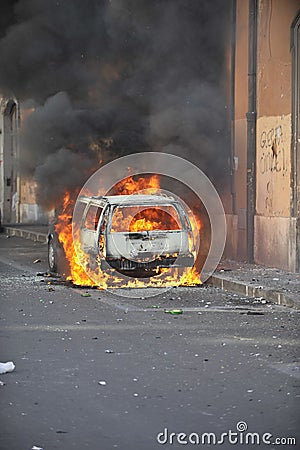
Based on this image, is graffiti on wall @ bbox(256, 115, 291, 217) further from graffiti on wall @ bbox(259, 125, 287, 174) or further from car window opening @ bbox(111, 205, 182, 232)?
car window opening @ bbox(111, 205, 182, 232)

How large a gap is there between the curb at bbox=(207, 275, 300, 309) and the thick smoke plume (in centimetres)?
477

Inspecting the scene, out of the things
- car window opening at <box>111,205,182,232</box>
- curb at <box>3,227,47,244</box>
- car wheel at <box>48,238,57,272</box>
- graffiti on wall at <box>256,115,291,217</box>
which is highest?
graffiti on wall at <box>256,115,291,217</box>

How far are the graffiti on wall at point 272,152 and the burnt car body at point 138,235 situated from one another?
9.45 ft

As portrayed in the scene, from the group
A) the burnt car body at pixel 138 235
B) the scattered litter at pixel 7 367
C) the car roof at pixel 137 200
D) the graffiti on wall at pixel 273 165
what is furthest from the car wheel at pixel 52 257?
the scattered litter at pixel 7 367

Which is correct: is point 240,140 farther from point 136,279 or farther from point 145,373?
point 145,373

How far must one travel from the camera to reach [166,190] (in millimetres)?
17562

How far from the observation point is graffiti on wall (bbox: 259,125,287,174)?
16.5 metres

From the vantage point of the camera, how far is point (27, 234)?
27.4 meters

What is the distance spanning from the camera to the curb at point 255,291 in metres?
12.1

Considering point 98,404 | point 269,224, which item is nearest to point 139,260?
point 269,224

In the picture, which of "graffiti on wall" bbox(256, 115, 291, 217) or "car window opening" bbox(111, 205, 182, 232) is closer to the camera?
"car window opening" bbox(111, 205, 182, 232)

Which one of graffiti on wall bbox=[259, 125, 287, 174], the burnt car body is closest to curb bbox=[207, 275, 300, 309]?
the burnt car body

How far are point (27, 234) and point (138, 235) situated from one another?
14.0 meters

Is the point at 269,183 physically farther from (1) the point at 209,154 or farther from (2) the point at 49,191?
(2) the point at 49,191
